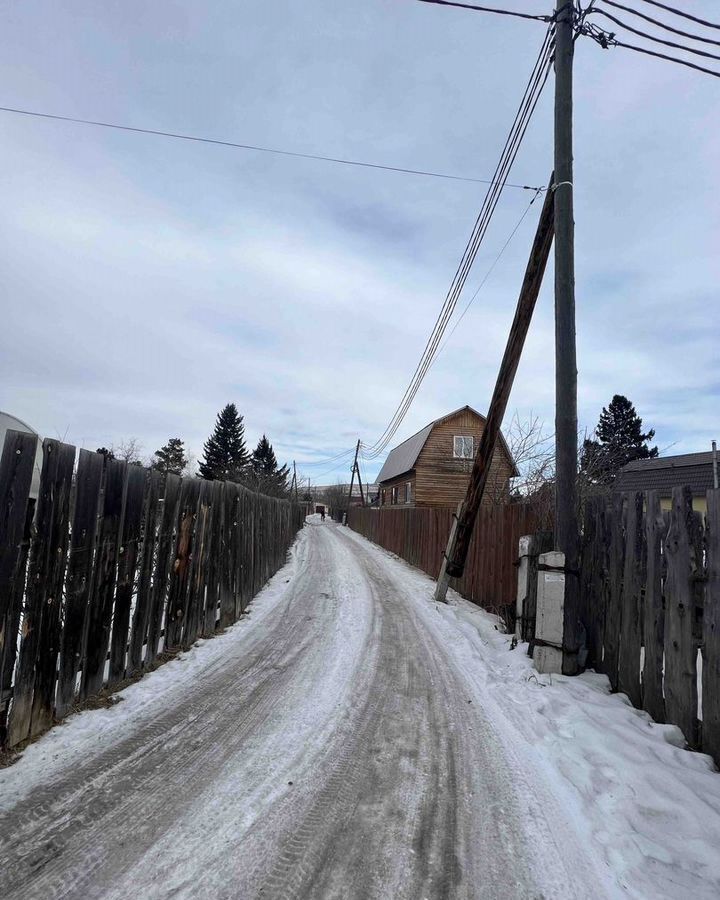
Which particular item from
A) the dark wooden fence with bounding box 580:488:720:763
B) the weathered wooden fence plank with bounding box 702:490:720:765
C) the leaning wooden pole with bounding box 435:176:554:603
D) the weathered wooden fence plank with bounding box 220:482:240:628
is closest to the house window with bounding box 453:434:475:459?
the leaning wooden pole with bounding box 435:176:554:603

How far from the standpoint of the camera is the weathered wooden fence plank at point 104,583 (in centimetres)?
366

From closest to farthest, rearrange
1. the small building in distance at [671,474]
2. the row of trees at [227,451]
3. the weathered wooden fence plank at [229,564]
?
the weathered wooden fence plank at [229,564] < the small building in distance at [671,474] < the row of trees at [227,451]

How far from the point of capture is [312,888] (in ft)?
6.66

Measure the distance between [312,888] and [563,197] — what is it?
20.5 feet

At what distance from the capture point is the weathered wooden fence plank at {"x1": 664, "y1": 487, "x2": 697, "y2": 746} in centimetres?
340

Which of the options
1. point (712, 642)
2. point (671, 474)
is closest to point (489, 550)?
point (712, 642)

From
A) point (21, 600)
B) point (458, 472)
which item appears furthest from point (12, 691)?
point (458, 472)

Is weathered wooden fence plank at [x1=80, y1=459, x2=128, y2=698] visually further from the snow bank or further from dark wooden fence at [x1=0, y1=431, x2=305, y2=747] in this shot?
the snow bank

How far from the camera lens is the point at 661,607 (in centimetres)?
374

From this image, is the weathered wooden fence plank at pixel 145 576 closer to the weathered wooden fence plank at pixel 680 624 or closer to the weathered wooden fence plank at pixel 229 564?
the weathered wooden fence plank at pixel 229 564

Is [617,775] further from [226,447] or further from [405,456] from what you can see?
[226,447]

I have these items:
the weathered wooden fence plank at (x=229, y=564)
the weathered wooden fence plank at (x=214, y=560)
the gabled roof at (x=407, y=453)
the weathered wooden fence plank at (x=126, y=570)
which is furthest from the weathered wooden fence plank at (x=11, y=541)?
the gabled roof at (x=407, y=453)

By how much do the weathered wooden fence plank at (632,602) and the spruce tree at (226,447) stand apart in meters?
45.8

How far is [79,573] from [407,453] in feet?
96.4
